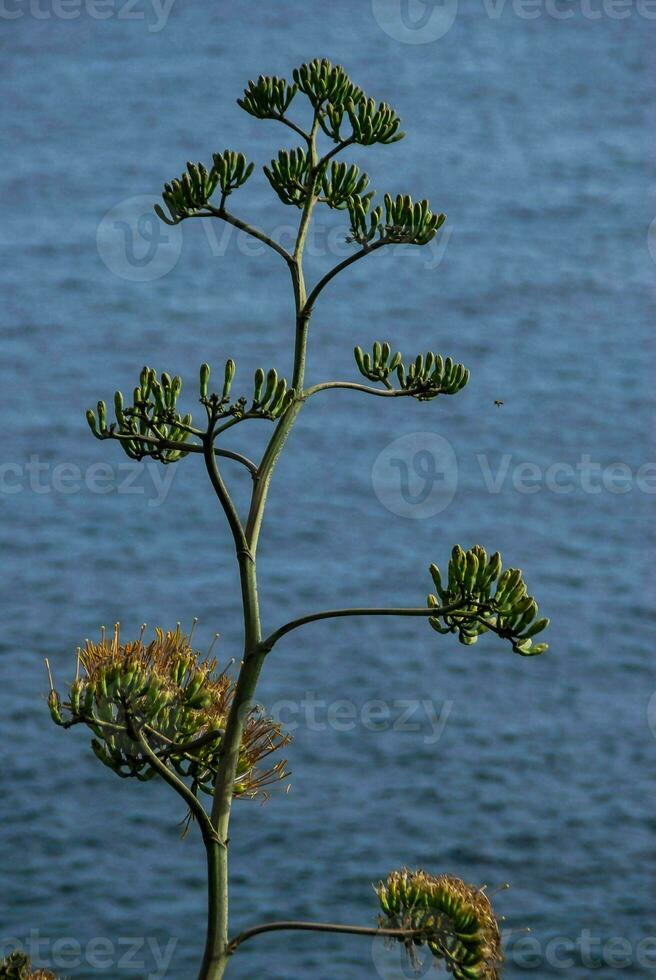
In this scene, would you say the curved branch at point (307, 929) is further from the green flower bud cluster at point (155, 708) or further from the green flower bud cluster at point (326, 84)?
the green flower bud cluster at point (326, 84)

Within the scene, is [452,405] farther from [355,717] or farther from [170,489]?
[355,717]

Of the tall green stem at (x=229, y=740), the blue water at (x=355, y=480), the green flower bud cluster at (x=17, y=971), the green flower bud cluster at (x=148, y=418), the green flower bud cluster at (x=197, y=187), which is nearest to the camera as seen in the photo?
the tall green stem at (x=229, y=740)

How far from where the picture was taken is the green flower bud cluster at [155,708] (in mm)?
→ 2730

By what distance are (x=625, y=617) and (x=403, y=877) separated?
8184 millimetres

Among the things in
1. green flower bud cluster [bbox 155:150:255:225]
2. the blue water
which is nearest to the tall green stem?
green flower bud cluster [bbox 155:150:255:225]

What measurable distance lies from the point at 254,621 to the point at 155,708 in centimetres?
24

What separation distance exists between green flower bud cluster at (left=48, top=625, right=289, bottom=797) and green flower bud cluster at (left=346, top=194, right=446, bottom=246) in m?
0.91

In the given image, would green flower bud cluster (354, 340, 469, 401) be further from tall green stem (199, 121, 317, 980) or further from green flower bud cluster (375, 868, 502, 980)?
green flower bud cluster (375, 868, 502, 980)

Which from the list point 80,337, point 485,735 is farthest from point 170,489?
point 485,735

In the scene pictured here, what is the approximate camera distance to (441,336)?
12789 millimetres

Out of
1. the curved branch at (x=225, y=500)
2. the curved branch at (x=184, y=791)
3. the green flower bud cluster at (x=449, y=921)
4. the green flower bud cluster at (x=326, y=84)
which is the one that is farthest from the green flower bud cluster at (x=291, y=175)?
the green flower bud cluster at (x=449, y=921)

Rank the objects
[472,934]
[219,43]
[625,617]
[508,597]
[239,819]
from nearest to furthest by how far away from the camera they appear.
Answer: [508,597], [472,934], [239,819], [625,617], [219,43]

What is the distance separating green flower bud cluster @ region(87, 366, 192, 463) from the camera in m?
2.81

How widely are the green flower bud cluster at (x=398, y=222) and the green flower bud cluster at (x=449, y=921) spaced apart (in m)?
1.27
